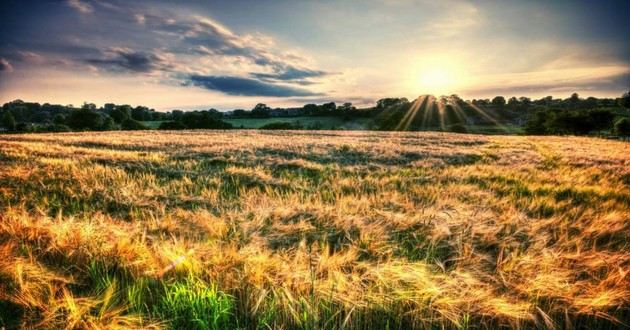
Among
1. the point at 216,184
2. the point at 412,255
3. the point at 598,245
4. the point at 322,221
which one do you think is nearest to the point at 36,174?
the point at 216,184

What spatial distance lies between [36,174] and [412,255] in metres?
8.02

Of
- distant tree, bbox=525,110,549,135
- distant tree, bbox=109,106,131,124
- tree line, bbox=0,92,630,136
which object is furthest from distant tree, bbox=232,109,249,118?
distant tree, bbox=525,110,549,135

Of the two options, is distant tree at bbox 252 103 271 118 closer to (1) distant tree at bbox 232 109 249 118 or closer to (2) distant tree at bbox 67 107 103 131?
(1) distant tree at bbox 232 109 249 118

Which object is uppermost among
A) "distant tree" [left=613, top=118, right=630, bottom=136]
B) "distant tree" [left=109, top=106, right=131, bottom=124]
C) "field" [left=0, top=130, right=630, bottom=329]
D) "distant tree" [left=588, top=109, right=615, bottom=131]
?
"distant tree" [left=109, top=106, right=131, bottom=124]

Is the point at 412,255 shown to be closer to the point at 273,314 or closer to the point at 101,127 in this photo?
the point at 273,314

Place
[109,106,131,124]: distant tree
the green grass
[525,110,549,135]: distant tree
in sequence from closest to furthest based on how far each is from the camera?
the green grass → [525,110,549,135]: distant tree → [109,106,131,124]: distant tree

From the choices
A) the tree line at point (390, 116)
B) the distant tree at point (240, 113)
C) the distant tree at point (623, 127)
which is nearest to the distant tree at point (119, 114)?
the tree line at point (390, 116)

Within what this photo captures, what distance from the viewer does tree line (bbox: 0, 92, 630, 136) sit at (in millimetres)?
82438

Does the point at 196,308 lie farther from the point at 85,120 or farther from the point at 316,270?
the point at 85,120

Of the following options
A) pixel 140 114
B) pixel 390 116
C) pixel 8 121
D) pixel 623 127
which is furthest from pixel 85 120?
pixel 623 127

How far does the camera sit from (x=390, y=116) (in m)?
99.8

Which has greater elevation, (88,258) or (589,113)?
(589,113)

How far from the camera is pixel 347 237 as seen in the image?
3.13 metres

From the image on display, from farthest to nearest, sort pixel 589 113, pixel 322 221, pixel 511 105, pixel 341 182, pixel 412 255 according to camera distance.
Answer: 1. pixel 511 105
2. pixel 589 113
3. pixel 341 182
4. pixel 322 221
5. pixel 412 255
